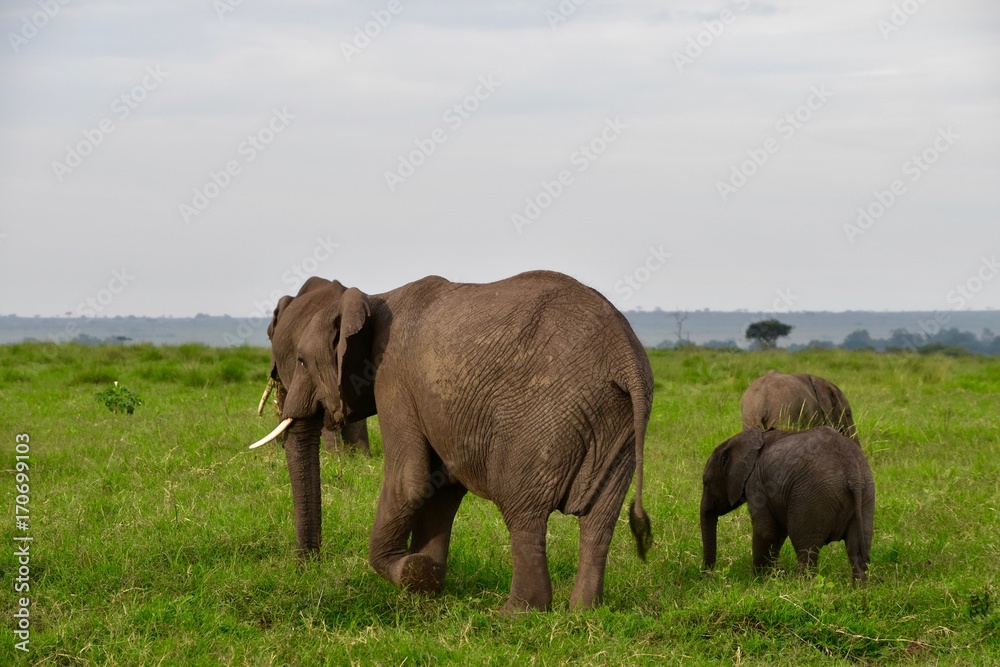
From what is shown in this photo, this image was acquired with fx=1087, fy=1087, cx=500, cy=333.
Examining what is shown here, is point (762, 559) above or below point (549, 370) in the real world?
below

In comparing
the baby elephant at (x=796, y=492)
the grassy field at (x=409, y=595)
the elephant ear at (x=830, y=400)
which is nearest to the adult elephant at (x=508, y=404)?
the grassy field at (x=409, y=595)

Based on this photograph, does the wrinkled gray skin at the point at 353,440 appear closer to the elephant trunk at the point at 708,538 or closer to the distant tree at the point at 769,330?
the elephant trunk at the point at 708,538

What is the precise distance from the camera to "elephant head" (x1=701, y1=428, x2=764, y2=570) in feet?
21.3

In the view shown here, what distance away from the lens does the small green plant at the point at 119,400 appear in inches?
472

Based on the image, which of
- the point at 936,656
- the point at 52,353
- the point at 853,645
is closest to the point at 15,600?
the point at 853,645

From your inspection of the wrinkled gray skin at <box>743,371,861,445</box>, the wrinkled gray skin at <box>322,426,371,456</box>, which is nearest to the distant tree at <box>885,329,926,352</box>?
the wrinkled gray skin at <box>743,371,861,445</box>

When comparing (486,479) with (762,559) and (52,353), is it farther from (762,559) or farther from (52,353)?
(52,353)

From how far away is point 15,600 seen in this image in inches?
213

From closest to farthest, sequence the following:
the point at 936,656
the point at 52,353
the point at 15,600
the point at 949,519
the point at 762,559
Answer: the point at 936,656, the point at 15,600, the point at 762,559, the point at 949,519, the point at 52,353

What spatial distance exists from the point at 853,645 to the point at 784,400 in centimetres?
433

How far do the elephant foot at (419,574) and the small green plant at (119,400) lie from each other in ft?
24.3

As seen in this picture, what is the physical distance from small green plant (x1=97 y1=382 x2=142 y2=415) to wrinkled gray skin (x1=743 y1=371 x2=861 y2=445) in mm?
6691

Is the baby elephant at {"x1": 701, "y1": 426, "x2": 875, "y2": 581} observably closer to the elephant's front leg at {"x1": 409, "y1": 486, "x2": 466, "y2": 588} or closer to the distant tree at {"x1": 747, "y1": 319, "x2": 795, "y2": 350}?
the elephant's front leg at {"x1": 409, "y1": 486, "x2": 466, "y2": 588}

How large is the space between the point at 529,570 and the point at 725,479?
190 cm
